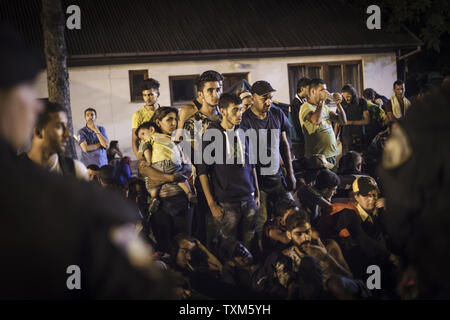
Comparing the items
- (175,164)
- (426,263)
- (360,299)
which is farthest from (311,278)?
(426,263)

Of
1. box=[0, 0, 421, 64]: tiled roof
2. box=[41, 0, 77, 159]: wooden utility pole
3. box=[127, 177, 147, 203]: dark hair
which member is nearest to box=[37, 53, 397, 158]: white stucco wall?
box=[0, 0, 421, 64]: tiled roof

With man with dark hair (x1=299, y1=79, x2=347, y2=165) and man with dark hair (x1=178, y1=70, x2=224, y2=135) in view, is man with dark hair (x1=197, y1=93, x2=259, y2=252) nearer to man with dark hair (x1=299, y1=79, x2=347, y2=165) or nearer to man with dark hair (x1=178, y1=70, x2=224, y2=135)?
man with dark hair (x1=178, y1=70, x2=224, y2=135)

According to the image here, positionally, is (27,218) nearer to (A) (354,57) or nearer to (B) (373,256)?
(B) (373,256)

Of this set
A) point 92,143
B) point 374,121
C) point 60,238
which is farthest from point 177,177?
A: point 374,121

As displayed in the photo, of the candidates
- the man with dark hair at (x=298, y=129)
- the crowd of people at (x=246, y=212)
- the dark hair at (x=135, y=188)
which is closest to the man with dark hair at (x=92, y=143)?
the crowd of people at (x=246, y=212)

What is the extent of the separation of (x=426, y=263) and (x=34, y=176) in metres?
1.29

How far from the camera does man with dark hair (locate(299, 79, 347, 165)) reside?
7.11 meters

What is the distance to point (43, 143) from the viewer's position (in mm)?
3506

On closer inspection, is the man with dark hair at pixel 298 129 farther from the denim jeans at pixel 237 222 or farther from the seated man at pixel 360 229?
the denim jeans at pixel 237 222

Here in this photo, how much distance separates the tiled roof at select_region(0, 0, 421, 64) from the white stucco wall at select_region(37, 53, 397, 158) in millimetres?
349

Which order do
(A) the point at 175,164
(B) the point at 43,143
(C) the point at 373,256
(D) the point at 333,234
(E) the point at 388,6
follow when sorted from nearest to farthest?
(B) the point at 43,143 → (C) the point at 373,256 → (D) the point at 333,234 → (A) the point at 175,164 → (E) the point at 388,6

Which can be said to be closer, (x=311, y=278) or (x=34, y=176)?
(x=34, y=176)

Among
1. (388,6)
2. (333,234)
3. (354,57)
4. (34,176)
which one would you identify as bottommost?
(333,234)

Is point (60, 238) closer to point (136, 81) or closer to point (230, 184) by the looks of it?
point (230, 184)
